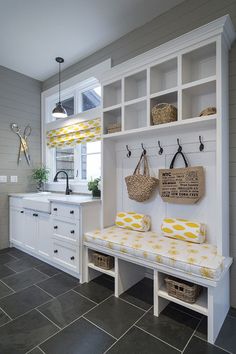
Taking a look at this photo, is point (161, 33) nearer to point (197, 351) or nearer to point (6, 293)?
point (197, 351)

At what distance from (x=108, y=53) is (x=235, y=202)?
2.49 m

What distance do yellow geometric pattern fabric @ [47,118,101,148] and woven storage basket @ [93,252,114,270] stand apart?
1579 mm

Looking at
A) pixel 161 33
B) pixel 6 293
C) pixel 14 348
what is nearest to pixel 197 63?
pixel 161 33

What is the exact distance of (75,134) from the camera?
3381mm

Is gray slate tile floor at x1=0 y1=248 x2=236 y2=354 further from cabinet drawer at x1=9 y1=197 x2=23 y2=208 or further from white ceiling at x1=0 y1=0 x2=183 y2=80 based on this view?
white ceiling at x1=0 y1=0 x2=183 y2=80

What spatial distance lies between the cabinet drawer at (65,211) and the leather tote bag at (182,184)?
0.98m

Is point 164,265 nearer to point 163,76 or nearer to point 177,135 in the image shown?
point 177,135

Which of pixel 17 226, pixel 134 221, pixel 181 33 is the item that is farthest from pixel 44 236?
pixel 181 33

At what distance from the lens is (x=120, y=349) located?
4.85 feet

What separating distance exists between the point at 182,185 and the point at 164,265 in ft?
2.59

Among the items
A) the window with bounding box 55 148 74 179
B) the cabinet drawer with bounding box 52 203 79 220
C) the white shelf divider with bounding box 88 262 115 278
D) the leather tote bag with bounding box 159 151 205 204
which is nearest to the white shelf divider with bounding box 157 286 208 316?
the white shelf divider with bounding box 88 262 115 278

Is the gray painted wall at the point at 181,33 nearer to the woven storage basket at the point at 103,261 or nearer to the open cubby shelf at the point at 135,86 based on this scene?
the open cubby shelf at the point at 135,86

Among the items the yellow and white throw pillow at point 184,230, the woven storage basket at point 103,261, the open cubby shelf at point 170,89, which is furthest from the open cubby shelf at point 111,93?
the woven storage basket at point 103,261

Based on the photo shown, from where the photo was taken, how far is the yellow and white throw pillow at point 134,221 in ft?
7.79
